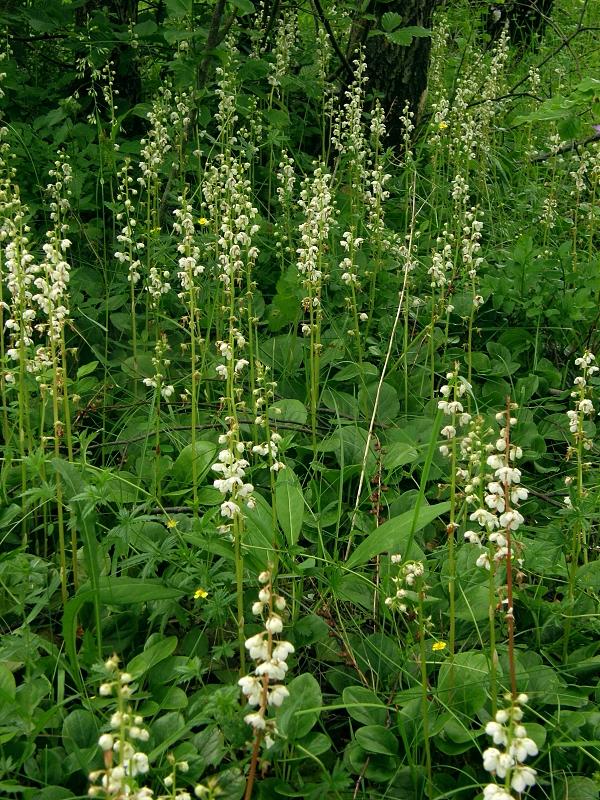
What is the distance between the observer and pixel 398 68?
6.08m

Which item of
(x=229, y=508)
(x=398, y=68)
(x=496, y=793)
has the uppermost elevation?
(x=398, y=68)

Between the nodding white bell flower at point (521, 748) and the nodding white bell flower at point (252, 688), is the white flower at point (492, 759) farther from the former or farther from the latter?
Result: the nodding white bell flower at point (252, 688)

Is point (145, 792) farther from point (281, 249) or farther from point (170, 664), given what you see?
point (281, 249)

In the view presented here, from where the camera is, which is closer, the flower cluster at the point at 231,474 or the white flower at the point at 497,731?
the white flower at the point at 497,731

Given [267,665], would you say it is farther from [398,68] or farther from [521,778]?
[398,68]

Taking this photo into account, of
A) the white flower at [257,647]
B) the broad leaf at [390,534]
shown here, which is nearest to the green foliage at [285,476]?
the broad leaf at [390,534]

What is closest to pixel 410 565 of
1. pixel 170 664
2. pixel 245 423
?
pixel 170 664

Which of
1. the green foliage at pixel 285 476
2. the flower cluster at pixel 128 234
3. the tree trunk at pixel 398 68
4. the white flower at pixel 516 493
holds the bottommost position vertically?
the green foliage at pixel 285 476

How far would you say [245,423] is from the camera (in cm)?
343

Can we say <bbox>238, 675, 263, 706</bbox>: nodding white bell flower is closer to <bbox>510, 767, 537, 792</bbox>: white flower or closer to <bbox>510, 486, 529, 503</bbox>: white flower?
<bbox>510, 767, 537, 792</bbox>: white flower

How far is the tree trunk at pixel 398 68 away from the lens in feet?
19.6

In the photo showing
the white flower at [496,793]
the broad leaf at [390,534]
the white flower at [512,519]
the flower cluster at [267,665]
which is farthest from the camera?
the broad leaf at [390,534]

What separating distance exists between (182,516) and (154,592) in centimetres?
44

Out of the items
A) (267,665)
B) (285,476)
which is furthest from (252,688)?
(285,476)
